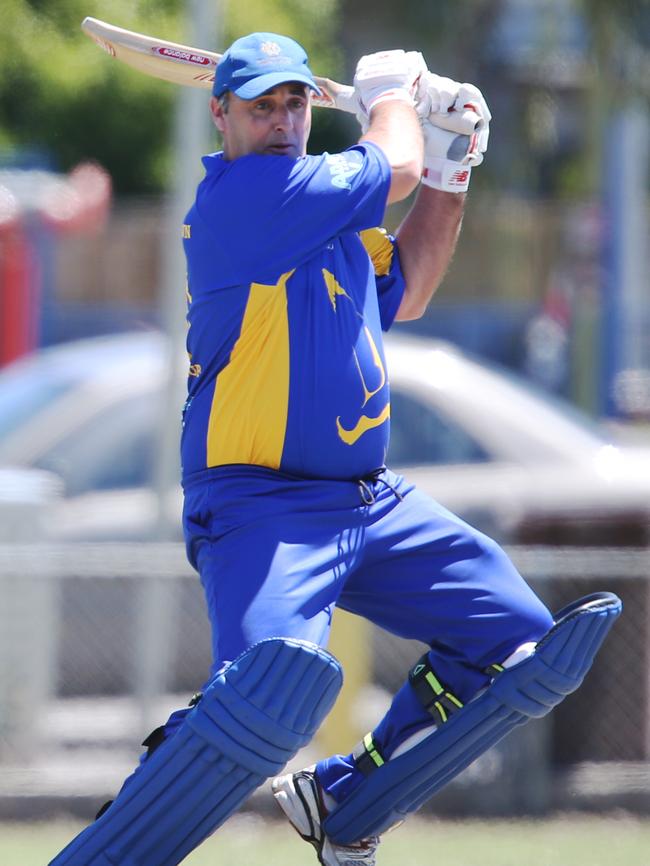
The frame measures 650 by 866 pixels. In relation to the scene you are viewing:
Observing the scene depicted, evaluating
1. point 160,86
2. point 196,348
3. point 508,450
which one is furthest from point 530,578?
point 160,86

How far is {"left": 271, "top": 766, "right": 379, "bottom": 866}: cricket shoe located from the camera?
446cm

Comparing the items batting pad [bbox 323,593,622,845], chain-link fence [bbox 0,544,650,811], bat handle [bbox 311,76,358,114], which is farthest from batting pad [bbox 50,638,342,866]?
chain-link fence [bbox 0,544,650,811]

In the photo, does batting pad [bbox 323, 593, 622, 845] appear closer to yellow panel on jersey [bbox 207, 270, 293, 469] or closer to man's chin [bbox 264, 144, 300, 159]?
yellow panel on jersey [bbox 207, 270, 293, 469]

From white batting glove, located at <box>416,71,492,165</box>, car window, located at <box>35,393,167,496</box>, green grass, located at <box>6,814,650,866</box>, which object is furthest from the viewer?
car window, located at <box>35,393,167,496</box>

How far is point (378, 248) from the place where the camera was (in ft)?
15.0

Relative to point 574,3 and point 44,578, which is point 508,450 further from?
point 574,3

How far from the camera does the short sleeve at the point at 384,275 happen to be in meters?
4.52

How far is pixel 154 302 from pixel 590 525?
1557 cm

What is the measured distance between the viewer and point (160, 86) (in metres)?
21.7

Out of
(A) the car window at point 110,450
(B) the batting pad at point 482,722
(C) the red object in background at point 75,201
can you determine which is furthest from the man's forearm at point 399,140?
(C) the red object in background at point 75,201

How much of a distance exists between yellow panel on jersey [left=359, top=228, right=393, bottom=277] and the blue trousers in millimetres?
582

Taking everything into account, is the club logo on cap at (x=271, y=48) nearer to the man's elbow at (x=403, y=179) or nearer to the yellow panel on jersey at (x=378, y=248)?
the man's elbow at (x=403, y=179)

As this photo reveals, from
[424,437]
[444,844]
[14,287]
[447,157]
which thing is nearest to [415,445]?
[424,437]

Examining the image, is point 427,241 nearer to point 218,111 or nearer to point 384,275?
point 384,275
